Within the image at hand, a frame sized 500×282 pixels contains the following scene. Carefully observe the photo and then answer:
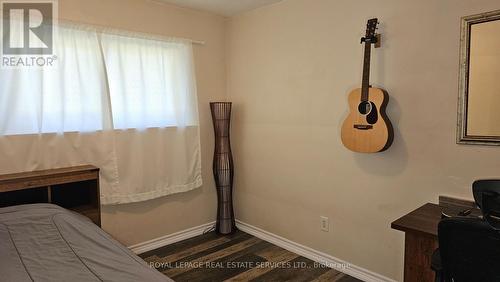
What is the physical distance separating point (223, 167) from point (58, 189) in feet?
5.00

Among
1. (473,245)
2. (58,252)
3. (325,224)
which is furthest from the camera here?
(325,224)

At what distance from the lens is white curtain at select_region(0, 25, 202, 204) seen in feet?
7.86

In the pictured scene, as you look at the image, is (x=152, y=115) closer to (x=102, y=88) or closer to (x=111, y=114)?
(x=111, y=114)

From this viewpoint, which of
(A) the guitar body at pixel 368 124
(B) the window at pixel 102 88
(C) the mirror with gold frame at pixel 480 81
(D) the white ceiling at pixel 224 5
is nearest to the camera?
(C) the mirror with gold frame at pixel 480 81

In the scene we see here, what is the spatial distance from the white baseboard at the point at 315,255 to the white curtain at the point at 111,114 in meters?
0.77

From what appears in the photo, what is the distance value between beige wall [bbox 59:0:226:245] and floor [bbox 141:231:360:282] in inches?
9.7

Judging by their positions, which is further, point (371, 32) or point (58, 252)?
point (371, 32)

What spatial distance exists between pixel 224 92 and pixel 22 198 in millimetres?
2109

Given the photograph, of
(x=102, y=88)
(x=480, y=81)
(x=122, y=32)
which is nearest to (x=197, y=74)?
(x=122, y=32)

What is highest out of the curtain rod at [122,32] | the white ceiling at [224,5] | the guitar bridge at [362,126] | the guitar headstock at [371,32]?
the white ceiling at [224,5]

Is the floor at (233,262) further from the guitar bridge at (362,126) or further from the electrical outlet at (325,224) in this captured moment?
the guitar bridge at (362,126)

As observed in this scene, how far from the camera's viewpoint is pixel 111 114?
2766 millimetres

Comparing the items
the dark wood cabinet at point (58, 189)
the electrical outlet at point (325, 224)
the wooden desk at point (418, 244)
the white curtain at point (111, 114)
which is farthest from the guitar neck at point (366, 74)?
the dark wood cabinet at point (58, 189)

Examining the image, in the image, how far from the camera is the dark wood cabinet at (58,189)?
2158 mm
